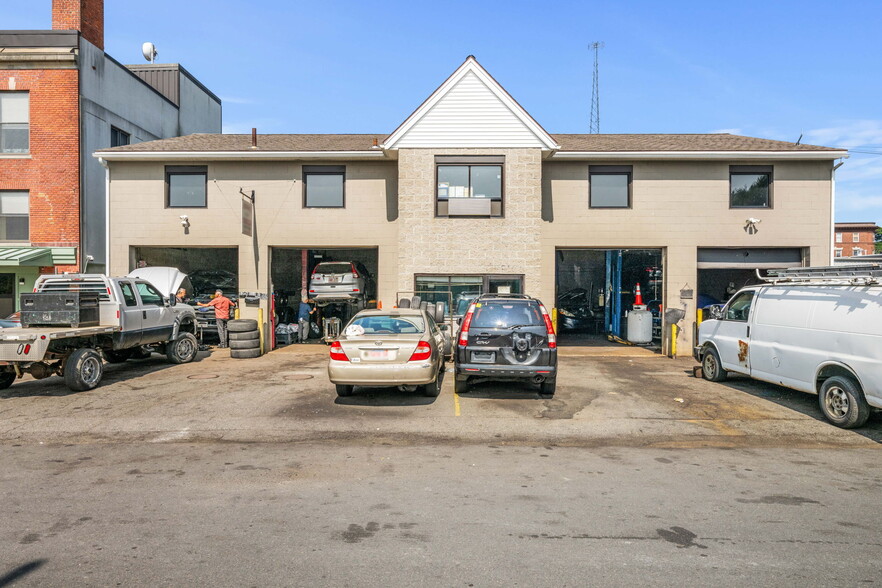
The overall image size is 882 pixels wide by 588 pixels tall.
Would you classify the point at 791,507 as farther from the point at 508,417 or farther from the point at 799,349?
the point at 799,349

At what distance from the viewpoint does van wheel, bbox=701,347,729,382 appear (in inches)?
444

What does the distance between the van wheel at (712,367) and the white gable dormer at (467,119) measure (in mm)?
7201

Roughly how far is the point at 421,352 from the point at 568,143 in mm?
11268

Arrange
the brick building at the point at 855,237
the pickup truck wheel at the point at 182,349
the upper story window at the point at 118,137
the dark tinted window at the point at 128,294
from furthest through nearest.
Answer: the brick building at the point at 855,237 → the upper story window at the point at 118,137 → the pickup truck wheel at the point at 182,349 → the dark tinted window at the point at 128,294

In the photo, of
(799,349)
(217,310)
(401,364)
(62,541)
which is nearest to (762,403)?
(799,349)

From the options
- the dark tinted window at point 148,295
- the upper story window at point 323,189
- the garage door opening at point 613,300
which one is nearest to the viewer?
the dark tinted window at point 148,295

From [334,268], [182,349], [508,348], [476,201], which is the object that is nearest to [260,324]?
[182,349]

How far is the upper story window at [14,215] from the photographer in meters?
18.6

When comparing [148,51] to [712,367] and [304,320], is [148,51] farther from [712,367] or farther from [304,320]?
[712,367]

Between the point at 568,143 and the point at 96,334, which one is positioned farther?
the point at 568,143

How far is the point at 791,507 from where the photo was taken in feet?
16.2

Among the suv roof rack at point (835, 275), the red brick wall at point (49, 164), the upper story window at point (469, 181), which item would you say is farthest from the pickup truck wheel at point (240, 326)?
the suv roof rack at point (835, 275)

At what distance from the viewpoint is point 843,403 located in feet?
25.9

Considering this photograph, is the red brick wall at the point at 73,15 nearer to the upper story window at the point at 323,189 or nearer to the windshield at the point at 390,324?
the upper story window at the point at 323,189
